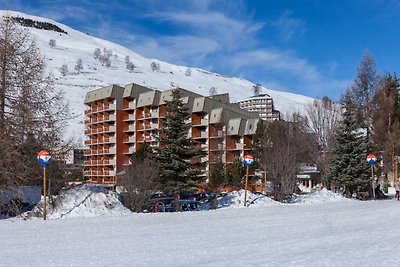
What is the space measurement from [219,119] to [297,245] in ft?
184

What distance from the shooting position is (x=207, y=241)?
12273mm

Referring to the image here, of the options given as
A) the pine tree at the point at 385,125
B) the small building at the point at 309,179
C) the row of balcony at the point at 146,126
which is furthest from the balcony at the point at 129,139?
the pine tree at the point at 385,125

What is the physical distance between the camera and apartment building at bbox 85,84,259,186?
6781 cm

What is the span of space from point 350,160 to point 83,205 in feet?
68.6

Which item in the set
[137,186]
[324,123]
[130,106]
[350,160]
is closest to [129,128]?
[130,106]

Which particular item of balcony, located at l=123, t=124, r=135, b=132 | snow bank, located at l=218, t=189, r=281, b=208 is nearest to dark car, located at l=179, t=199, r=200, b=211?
snow bank, located at l=218, t=189, r=281, b=208

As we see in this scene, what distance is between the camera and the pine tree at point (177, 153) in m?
27.7

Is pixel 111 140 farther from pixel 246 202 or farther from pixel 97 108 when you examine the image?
pixel 246 202

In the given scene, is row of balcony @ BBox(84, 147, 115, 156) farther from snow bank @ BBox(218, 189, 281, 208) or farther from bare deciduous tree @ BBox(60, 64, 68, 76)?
bare deciduous tree @ BBox(60, 64, 68, 76)

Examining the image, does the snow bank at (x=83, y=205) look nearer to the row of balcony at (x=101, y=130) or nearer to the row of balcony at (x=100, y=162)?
the row of balcony at (x=100, y=162)

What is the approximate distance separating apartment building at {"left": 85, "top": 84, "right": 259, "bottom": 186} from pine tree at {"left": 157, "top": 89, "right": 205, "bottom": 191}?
38.1m

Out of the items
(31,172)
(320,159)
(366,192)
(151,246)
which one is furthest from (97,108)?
(151,246)

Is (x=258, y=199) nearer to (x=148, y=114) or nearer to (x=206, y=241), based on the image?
(x=206, y=241)

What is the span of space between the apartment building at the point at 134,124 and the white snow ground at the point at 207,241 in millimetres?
48234
